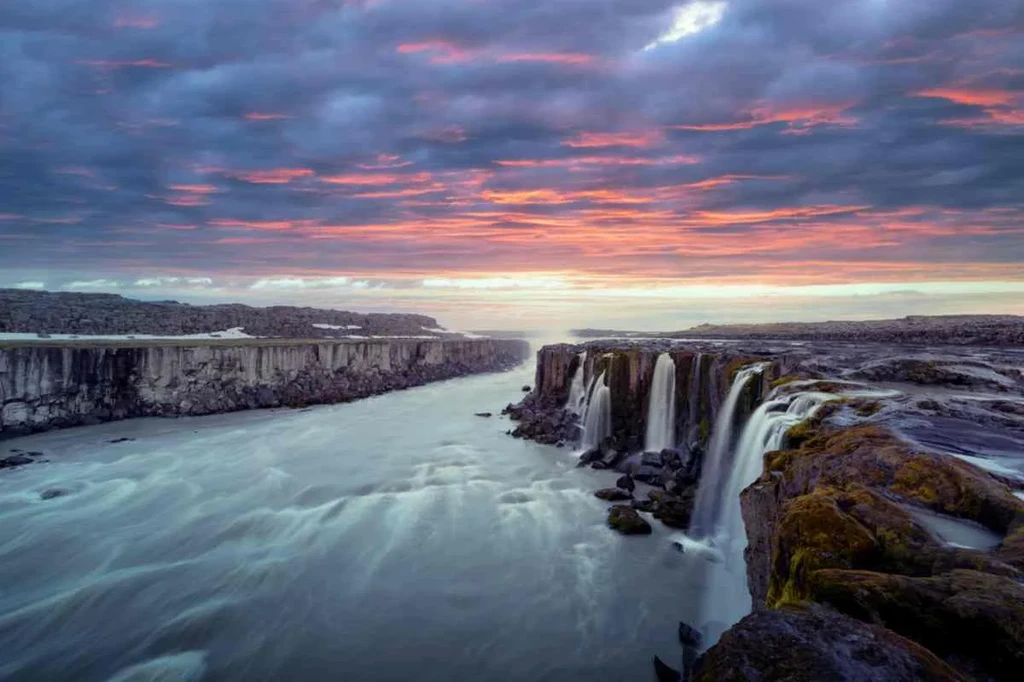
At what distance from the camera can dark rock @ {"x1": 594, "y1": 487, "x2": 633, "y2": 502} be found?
2069 cm

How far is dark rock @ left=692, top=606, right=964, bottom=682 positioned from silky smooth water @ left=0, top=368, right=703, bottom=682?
284 inches

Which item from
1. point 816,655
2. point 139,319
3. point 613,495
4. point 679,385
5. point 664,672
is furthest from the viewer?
point 139,319

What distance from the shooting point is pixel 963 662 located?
448 cm

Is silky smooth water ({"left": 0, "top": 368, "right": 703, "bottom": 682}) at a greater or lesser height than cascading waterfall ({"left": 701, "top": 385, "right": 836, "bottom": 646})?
lesser

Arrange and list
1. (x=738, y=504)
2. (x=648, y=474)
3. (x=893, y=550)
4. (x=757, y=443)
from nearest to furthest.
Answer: (x=893, y=550) < (x=738, y=504) < (x=757, y=443) < (x=648, y=474)

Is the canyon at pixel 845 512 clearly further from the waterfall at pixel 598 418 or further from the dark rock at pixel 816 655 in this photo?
the waterfall at pixel 598 418

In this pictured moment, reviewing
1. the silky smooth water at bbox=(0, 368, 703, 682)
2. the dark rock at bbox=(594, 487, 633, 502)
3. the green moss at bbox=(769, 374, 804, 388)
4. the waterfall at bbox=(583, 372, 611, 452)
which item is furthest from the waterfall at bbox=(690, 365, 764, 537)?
the waterfall at bbox=(583, 372, 611, 452)

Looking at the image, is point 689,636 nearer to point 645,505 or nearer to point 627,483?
point 645,505

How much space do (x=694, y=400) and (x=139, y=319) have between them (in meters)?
76.0

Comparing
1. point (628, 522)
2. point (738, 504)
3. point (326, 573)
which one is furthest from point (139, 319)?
point (738, 504)

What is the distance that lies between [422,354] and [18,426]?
44.3m

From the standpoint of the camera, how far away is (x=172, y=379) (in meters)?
40.2

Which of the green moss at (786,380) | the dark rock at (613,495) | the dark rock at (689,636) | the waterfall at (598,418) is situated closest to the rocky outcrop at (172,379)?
the waterfall at (598,418)

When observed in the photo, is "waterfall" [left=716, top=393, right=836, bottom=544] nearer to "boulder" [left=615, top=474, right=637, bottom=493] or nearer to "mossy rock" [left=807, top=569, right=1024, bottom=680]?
"boulder" [left=615, top=474, right=637, bottom=493]
